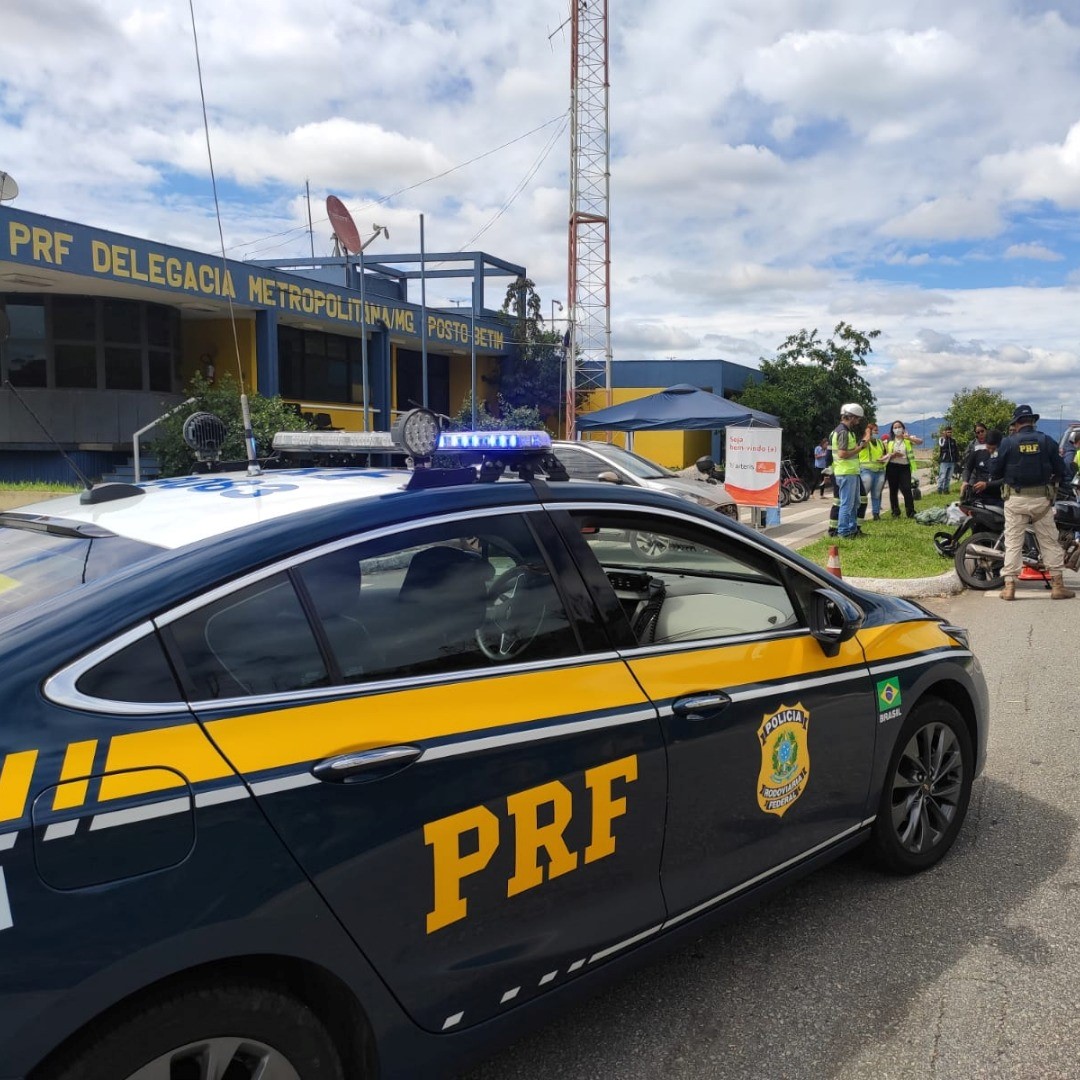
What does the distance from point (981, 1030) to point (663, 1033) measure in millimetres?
913

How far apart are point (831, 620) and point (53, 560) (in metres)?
2.39

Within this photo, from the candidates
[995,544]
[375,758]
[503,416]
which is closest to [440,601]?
[375,758]

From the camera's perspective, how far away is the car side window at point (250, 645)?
1.88 metres

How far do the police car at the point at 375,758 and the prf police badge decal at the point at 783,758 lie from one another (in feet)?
0.05

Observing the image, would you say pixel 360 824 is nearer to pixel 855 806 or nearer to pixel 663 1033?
pixel 663 1033

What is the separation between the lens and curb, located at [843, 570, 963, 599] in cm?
964

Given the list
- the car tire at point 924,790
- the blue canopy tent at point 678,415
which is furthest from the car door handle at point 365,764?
the blue canopy tent at point 678,415

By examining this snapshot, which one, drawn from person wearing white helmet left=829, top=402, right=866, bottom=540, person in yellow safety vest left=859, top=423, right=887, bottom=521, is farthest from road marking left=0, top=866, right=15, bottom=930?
person in yellow safety vest left=859, top=423, right=887, bottom=521

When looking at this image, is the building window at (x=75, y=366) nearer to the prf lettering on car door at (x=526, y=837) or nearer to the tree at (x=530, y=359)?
the tree at (x=530, y=359)

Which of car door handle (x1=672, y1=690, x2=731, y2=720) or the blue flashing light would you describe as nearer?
car door handle (x1=672, y1=690, x2=731, y2=720)

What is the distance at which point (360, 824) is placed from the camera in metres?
1.90

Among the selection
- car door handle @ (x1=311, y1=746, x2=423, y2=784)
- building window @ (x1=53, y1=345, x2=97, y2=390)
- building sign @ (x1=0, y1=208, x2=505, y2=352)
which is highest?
building sign @ (x1=0, y1=208, x2=505, y2=352)

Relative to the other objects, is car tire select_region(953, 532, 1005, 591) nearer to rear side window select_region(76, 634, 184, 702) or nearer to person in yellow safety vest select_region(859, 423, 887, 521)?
person in yellow safety vest select_region(859, 423, 887, 521)

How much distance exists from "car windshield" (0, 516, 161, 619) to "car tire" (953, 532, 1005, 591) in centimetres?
960
